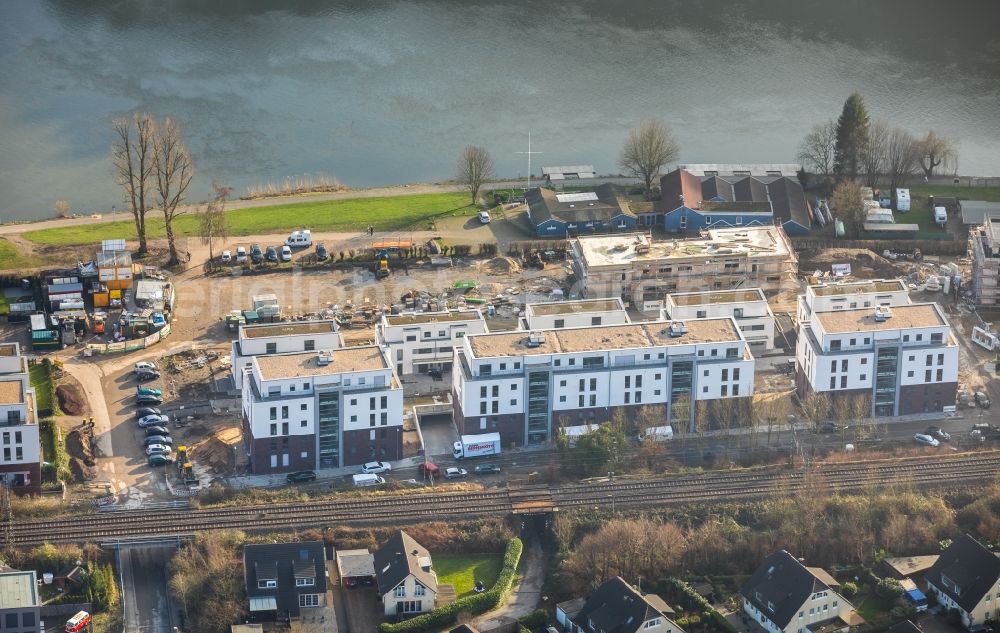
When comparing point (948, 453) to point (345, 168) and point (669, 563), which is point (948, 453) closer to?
point (669, 563)

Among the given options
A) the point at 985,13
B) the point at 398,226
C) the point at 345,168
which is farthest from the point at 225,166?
the point at 985,13

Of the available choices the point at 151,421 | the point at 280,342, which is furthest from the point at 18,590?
the point at 280,342

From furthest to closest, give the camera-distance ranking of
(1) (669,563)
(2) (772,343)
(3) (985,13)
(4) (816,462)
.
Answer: (3) (985,13), (2) (772,343), (4) (816,462), (1) (669,563)

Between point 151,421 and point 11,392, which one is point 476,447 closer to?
point 151,421

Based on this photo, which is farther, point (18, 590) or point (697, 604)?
point (697, 604)

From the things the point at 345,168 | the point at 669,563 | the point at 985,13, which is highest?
the point at 985,13

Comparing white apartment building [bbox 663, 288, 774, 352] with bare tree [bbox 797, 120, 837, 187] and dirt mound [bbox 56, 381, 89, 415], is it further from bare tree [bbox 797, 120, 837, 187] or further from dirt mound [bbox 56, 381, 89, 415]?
dirt mound [bbox 56, 381, 89, 415]

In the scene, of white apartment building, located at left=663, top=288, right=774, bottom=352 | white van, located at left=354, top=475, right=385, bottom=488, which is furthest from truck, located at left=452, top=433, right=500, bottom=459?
white apartment building, located at left=663, top=288, right=774, bottom=352
